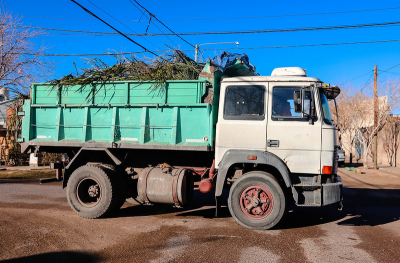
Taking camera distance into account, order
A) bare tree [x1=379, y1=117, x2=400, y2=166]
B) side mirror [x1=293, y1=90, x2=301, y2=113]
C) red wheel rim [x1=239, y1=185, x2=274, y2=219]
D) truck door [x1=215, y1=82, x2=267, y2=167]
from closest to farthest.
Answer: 1. side mirror [x1=293, y1=90, x2=301, y2=113]
2. red wheel rim [x1=239, y1=185, x2=274, y2=219]
3. truck door [x1=215, y1=82, x2=267, y2=167]
4. bare tree [x1=379, y1=117, x2=400, y2=166]

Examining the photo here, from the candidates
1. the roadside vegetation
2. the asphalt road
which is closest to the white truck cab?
the asphalt road

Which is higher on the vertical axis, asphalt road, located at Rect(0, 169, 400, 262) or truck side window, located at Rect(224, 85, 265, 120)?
truck side window, located at Rect(224, 85, 265, 120)

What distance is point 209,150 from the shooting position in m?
6.38

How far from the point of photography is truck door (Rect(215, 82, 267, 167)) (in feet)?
20.1

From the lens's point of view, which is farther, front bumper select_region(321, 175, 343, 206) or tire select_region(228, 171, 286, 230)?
tire select_region(228, 171, 286, 230)

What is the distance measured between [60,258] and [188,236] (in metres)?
2.05

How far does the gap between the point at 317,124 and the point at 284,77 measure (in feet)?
3.51

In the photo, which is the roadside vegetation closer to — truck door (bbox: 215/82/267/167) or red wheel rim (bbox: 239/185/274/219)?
truck door (bbox: 215/82/267/167)

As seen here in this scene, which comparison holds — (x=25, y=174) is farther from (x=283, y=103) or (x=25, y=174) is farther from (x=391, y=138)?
(x=391, y=138)

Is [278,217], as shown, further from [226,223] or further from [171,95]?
[171,95]

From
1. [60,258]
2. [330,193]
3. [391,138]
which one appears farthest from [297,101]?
[391,138]

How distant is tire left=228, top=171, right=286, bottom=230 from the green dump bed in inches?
39.2

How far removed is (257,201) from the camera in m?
5.96

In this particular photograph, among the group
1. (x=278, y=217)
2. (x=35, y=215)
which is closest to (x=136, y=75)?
(x=35, y=215)
